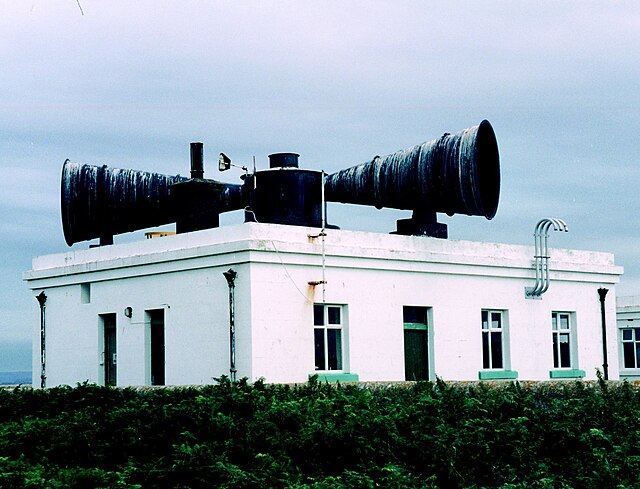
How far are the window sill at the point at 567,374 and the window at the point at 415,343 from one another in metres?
4.50

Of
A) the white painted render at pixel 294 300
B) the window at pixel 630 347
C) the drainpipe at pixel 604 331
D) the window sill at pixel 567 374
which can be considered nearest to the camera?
the white painted render at pixel 294 300

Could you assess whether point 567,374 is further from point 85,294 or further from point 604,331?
point 85,294

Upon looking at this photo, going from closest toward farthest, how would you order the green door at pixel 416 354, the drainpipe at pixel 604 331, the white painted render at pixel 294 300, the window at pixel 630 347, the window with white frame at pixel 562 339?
the white painted render at pixel 294 300 < the green door at pixel 416 354 < the window with white frame at pixel 562 339 < the drainpipe at pixel 604 331 < the window at pixel 630 347

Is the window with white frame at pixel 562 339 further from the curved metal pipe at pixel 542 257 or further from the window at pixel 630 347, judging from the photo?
the window at pixel 630 347

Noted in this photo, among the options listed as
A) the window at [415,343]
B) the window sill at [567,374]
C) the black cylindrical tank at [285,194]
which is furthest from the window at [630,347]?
the black cylindrical tank at [285,194]

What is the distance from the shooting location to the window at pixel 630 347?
44.8 m

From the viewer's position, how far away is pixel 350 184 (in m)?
27.6

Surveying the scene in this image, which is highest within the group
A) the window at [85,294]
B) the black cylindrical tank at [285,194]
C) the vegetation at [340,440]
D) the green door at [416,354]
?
the black cylindrical tank at [285,194]

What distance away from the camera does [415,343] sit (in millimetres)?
25594

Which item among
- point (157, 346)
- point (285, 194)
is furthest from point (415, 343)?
point (157, 346)

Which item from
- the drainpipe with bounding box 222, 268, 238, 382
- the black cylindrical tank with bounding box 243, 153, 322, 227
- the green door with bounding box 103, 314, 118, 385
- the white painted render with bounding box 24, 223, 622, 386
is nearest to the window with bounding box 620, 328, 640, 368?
the white painted render with bounding box 24, 223, 622, 386

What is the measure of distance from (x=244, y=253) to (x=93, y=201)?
8812 millimetres

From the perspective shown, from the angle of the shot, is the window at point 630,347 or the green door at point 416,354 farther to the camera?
the window at point 630,347

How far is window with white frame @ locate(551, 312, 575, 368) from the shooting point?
95.1 feet
